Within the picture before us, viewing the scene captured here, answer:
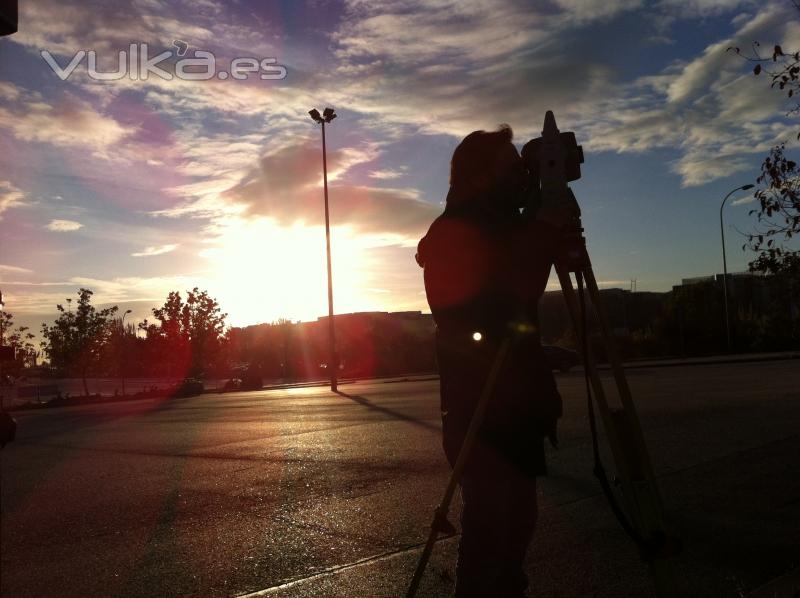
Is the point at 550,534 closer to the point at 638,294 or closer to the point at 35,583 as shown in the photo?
the point at 35,583

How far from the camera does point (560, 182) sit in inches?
98.4

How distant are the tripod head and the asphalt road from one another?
2231 millimetres

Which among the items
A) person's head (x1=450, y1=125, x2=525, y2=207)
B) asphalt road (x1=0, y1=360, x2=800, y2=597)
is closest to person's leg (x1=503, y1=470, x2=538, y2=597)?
person's head (x1=450, y1=125, x2=525, y2=207)

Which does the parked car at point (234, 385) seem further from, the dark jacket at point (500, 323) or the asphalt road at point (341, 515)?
the dark jacket at point (500, 323)

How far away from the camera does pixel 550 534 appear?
4.93 metres

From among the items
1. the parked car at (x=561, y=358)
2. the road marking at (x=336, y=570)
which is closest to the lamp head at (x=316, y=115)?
the parked car at (x=561, y=358)

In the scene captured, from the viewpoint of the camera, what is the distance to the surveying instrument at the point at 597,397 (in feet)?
7.90

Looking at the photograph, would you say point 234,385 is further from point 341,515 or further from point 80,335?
point 341,515

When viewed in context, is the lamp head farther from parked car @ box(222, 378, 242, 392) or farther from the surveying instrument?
the surveying instrument

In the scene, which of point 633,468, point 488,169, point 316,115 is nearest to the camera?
point 633,468

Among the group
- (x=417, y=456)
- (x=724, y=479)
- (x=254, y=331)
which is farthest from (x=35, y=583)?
(x=254, y=331)

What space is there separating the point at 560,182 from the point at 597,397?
762 millimetres

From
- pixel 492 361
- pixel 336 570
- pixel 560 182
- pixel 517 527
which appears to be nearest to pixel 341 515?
pixel 336 570

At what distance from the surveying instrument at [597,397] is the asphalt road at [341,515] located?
1574mm
